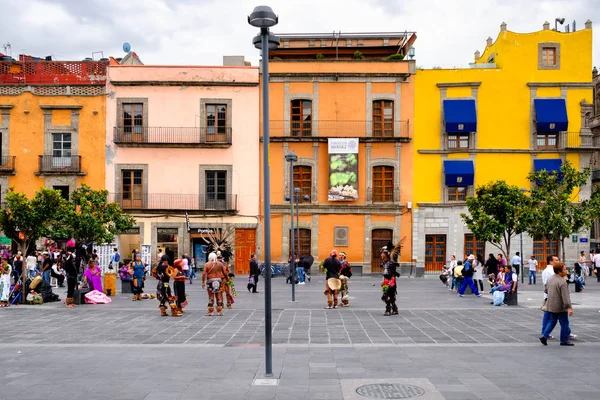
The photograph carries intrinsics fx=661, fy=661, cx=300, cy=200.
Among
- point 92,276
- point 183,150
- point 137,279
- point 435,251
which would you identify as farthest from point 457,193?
point 92,276

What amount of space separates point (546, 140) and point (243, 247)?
18163 millimetres

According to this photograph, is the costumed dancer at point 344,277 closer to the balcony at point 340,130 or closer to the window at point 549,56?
the balcony at point 340,130

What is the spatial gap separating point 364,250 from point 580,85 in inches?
598

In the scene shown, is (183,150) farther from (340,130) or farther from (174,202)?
(340,130)

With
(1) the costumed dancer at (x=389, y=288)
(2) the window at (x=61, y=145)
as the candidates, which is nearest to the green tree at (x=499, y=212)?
(1) the costumed dancer at (x=389, y=288)

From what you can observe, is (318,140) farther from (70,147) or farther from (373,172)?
(70,147)

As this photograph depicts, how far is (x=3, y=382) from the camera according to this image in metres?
9.38

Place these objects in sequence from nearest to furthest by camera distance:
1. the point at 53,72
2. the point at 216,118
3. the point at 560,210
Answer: the point at 560,210
the point at 216,118
the point at 53,72

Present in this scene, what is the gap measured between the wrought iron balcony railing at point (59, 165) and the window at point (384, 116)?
17.0m

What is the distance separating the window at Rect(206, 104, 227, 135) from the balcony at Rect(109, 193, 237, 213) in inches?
148

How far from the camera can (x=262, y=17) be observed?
9.36m

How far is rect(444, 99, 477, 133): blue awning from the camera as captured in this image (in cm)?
3656

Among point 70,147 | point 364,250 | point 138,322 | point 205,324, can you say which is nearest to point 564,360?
point 205,324

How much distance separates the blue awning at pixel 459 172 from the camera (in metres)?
36.7
